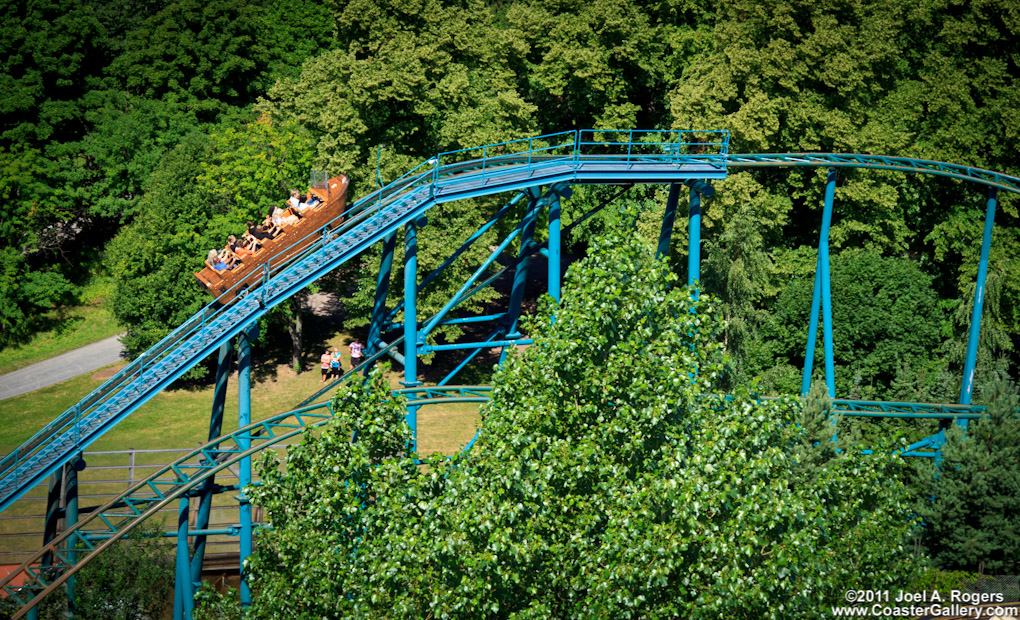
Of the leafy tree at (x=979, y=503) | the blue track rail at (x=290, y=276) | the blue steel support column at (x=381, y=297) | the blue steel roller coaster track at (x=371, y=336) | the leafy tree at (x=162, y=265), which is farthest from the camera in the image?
the leafy tree at (x=162, y=265)

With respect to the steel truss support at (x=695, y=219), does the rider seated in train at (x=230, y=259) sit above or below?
below

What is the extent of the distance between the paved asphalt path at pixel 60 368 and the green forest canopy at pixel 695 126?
2186mm

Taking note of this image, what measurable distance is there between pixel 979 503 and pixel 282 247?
16.6 meters

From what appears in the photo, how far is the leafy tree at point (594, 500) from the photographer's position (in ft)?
37.2

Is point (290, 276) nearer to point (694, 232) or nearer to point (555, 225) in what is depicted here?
point (555, 225)

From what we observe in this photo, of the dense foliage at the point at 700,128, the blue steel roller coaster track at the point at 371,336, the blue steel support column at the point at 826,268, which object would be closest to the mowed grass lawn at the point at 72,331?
the dense foliage at the point at 700,128

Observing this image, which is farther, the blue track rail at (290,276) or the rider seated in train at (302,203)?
the rider seated in train at (302,203)

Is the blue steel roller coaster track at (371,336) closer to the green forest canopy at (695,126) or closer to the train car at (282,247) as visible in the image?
the train car at (282,247)

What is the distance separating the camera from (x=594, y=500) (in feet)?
39.6

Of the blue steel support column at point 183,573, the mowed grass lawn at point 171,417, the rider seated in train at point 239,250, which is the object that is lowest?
the blue steel support column at point 183,573

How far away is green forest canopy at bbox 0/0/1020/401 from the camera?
28.9 metres

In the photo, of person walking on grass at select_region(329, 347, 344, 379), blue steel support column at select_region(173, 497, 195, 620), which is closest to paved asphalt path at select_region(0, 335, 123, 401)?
person walking on grass at select_region(329, 347, 344, 379)

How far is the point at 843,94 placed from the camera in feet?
96.2

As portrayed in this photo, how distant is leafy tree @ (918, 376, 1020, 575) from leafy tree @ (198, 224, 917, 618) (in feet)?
26.9
